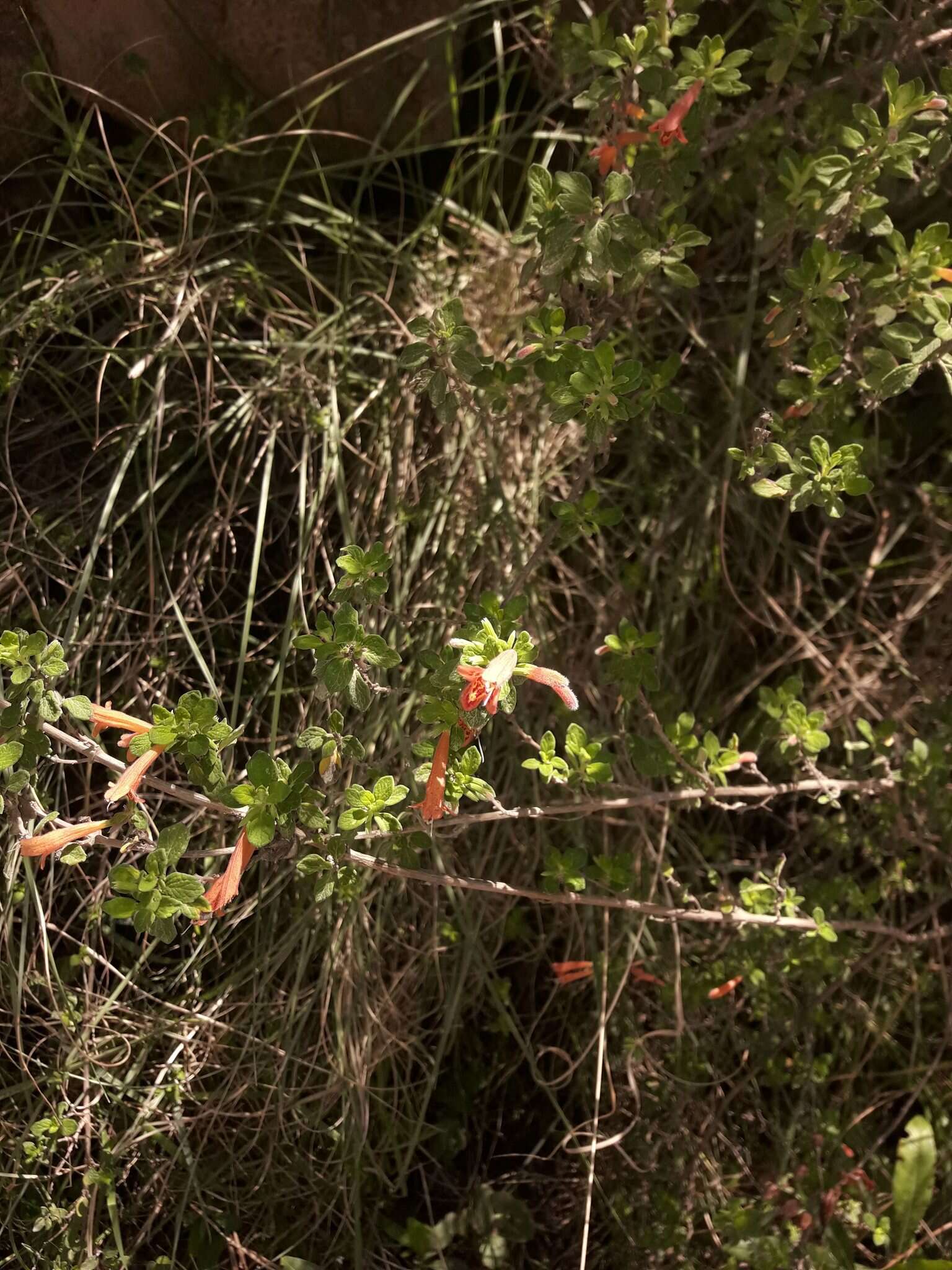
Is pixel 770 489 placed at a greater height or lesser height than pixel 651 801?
greater

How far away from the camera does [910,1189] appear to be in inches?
68.2

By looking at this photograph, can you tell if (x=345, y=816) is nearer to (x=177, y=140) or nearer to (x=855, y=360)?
(x=855, y=360)

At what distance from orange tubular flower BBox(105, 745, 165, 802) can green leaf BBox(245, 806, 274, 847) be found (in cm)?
12

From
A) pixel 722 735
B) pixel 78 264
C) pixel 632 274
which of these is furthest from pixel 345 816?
pixel 78 264

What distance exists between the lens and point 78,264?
1728 millimetres

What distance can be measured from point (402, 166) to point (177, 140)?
1.30 feet

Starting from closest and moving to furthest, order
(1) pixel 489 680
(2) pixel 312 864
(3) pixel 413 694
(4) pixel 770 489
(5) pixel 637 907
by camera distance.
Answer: (1) pixel 489 680, (2) pixel 312 864, (4) pixel 770 489, (5) pixel 637 907, (3) pixel 413 694

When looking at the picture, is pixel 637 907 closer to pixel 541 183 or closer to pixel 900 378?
pixel 900 378

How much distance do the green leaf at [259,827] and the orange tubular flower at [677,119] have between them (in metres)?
0.97

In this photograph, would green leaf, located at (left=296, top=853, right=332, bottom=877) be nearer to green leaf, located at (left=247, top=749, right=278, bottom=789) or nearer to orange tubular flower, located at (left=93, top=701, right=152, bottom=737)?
green leaf, located at (left=247, top=749, right=278, bottom=789)

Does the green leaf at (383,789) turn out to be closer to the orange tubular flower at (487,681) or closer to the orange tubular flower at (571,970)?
the orange tubular flower at (487,681)

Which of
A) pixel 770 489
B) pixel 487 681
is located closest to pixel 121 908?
pixel 487 681

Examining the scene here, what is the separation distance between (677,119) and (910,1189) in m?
1.63

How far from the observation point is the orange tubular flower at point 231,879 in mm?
1140
